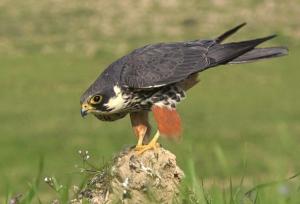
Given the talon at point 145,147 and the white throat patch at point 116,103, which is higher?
the white throat patch at point 116,103

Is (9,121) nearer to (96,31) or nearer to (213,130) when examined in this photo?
(213,130)

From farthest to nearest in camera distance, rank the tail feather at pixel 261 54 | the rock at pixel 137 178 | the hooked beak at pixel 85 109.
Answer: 1. the tail feather at pixel 261 54
2. the hooked beak at pixel 85 109
3. the rock at pixel 137 178

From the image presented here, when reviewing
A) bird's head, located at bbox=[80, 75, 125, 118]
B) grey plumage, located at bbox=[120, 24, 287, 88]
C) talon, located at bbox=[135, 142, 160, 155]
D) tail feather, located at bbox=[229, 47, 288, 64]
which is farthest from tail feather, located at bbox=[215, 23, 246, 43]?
talon, located at bbox=[135, 142, 160, 155]

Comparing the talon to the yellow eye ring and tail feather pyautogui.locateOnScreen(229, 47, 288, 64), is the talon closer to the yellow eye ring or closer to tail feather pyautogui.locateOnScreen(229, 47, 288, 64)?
the yellow eye ring

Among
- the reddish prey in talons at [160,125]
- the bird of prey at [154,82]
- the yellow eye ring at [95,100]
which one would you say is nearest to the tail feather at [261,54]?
the bird of prey at [154,82]

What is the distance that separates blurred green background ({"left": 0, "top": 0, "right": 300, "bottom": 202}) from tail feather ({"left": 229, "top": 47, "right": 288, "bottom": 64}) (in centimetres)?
55

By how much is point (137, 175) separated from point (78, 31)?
1919 inches

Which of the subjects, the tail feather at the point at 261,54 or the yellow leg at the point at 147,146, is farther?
the tail feather at the point at 261,54

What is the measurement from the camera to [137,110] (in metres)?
5.34

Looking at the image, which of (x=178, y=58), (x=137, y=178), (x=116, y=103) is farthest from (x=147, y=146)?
(x=178, y=58)

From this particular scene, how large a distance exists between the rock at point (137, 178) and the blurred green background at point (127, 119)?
11 centimetres

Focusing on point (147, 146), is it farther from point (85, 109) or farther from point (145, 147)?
point (85, 109)

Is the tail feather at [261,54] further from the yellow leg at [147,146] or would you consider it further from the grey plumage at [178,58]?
the yellow leg at [147,146]

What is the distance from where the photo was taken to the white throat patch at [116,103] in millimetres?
5195
